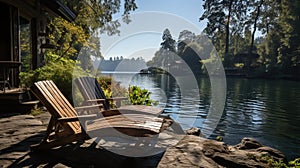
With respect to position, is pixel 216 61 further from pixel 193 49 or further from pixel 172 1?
pixel 172 1

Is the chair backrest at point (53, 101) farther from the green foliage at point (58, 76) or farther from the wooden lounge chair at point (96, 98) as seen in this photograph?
the green foliage at point (58, 76)

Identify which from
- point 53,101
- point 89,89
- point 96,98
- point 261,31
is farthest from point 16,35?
point 261,31

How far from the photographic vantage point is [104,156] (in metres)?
2.72

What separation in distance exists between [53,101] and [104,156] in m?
0.89

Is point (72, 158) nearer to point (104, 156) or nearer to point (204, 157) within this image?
point (104, 156)

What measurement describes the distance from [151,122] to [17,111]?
3.18 metres

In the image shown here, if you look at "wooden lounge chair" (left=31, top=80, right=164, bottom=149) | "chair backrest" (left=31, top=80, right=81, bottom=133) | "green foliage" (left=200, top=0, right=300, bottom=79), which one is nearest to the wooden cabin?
"chair backrest" (left=31, top=80, right=81, bottom=133)

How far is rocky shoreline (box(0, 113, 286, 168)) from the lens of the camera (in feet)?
8.21

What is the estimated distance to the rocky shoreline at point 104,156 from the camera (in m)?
2.50

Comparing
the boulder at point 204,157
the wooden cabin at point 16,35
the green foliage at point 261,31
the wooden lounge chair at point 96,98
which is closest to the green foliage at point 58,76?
the wooden cabin at point 16,35

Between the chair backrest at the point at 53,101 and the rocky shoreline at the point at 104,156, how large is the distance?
362 mm

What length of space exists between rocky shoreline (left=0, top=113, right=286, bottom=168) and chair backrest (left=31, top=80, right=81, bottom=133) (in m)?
0.36

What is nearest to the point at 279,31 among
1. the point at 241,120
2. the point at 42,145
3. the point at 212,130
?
the point at 241,120

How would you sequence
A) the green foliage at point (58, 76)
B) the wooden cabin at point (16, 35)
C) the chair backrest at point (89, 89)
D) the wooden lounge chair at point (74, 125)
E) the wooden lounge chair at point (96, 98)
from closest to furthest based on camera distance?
the wooden lounge chair at point (74, 125) < the wooden lounge chair at point (96, 98) < the chair backrest at point (89, 89) < the green foliage at point (58, 76) < the wooden cabin at point (16, 35)
